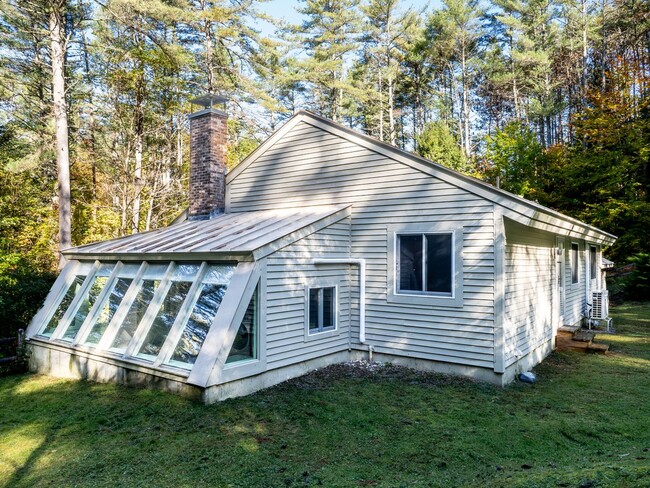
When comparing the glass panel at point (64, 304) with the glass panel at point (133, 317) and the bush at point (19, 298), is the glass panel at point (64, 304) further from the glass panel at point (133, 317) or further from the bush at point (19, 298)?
the glass panel at point (133, 317)

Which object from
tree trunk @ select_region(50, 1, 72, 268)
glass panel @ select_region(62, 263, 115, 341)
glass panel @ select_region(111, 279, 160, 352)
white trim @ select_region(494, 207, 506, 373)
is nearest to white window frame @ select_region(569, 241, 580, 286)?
white trim @ select_region(494, 207, 506, 373)

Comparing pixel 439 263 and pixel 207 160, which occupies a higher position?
pixel 207 160

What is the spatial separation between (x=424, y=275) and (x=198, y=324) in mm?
4144

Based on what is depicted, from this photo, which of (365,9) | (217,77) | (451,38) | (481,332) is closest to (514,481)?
(481,332)

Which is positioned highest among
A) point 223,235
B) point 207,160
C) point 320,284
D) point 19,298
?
point 207,160

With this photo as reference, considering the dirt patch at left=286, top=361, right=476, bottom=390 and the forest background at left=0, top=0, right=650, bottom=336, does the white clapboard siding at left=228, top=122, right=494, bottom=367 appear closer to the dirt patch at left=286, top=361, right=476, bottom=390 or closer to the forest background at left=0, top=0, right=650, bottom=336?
the dirt patch at left=286, top=361, right=476, bottom=390

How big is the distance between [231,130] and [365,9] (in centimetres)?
1127

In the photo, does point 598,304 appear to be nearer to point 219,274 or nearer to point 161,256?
point 219,274

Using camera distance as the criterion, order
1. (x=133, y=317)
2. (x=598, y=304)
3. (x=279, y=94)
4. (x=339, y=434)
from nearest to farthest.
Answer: (x=339, y=434), (x=133, y=317), (x=598, y=304), (x=279, y=94)

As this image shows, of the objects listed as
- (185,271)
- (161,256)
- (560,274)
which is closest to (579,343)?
(560,274)

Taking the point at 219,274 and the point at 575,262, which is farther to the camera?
the point at 575,262

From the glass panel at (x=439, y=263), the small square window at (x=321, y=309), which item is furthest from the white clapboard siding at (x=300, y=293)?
the glass panel at (x=439, y=263)

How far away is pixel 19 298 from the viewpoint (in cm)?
912

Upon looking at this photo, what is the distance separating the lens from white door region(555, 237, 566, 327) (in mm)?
10516
